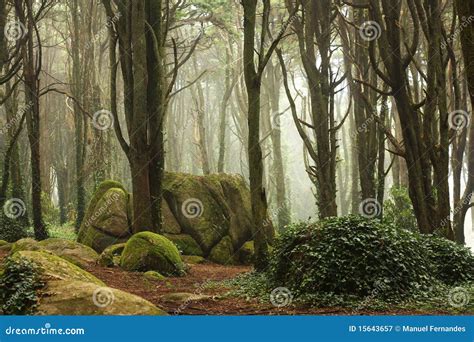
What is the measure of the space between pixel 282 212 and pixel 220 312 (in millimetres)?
17992

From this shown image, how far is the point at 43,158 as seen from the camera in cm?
2886

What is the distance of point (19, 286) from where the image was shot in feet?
20.4

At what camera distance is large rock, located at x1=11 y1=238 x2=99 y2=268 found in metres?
10.9

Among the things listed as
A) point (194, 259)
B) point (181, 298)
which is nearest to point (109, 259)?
point (181, 298)

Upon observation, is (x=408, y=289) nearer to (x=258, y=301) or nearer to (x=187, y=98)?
(x=258, y=301)

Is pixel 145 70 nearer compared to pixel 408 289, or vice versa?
pixel 408 289

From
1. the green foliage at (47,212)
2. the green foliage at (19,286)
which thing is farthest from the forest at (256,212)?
the green foliage at (47,212)

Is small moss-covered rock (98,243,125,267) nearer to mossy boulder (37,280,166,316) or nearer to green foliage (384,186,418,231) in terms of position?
mossy boulder (37,280,166,316)

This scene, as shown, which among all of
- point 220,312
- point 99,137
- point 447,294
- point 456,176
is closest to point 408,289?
point 447,294

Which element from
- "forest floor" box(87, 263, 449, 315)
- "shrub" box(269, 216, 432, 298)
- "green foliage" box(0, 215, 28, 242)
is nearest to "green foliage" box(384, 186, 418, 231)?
"forest floor" box(87, 263, 449, 315)

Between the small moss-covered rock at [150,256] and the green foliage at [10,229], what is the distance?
629 cm

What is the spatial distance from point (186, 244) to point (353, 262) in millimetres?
8747

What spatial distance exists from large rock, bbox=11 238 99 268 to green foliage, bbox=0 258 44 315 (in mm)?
4075

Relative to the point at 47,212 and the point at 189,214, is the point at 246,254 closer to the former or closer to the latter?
the point at 189,214
